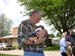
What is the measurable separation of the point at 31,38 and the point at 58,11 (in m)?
36.0

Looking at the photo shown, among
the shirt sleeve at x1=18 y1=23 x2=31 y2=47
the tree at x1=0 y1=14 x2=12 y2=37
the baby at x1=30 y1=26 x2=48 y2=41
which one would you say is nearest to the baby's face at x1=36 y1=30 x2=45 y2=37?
the baby at x1=30 y1=26 x2=48 y2=41

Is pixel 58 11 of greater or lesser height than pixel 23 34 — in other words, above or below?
above

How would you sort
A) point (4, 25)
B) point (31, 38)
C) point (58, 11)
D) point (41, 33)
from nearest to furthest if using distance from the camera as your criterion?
point (41, 33) < point (31, 38) < point (58, 11) < point (4, 25)

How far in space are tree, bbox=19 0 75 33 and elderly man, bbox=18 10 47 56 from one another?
110 ft

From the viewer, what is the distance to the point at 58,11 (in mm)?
41594

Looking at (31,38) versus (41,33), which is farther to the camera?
(31,38)

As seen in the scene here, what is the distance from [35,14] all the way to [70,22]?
131 feet

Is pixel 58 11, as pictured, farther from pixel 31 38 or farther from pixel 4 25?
pixel 4 25

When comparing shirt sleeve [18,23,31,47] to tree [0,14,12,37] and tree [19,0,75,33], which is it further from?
tree [0,14,12,37]

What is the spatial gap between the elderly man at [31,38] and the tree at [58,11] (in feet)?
110

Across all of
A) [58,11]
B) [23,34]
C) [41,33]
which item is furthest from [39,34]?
[58,11]

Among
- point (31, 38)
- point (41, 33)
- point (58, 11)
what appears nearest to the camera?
point (41, 33)

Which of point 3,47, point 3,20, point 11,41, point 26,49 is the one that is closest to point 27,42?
point 26,49

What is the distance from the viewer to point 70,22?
45.4 metres
